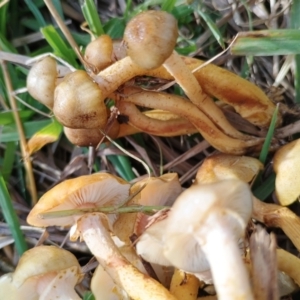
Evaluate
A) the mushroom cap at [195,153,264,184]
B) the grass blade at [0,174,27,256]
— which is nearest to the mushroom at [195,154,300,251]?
the mushroom cap at [195,153,264,184]

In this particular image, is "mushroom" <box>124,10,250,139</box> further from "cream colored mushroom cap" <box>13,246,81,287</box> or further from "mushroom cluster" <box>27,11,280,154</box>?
"cream colored mushroom cap" <box>13,246,81,287</box>

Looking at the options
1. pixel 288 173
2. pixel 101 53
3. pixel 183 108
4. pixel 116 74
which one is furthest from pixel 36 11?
pixel 288 173

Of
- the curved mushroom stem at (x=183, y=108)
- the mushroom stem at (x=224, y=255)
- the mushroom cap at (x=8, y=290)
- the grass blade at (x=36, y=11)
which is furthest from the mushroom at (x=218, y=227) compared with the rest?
the grass blade at (x=36, y=11)

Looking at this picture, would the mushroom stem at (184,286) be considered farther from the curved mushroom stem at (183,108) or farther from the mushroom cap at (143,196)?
the curved mushroom stem at (183,108)

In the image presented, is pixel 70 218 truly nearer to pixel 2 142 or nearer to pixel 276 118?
pixel 2 142

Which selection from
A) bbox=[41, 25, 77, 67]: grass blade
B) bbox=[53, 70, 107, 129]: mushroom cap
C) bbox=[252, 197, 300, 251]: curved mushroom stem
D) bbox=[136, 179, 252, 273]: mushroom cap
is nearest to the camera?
bbox=[136, 179, 252, 273]: mushroom cap

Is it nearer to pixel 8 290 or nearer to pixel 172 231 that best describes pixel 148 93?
pixel 172 231
